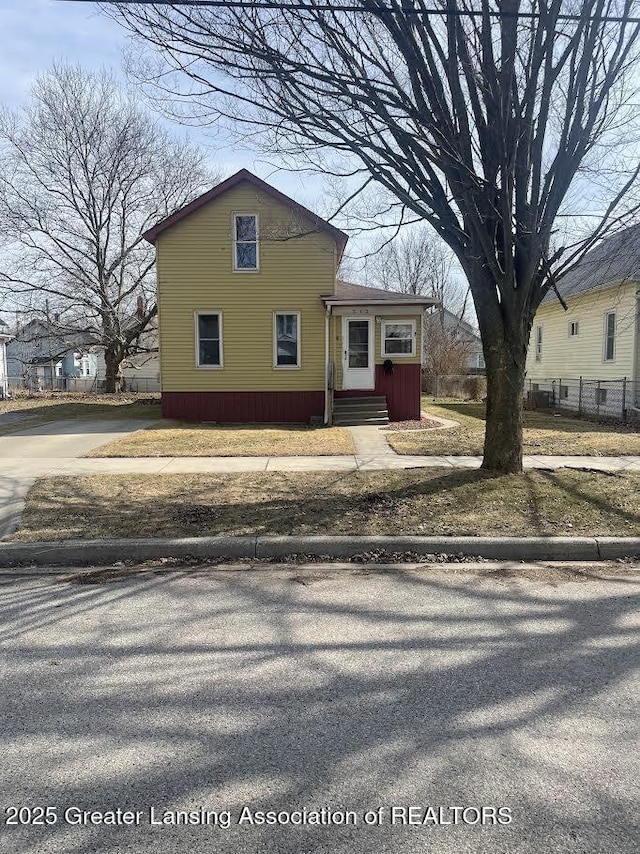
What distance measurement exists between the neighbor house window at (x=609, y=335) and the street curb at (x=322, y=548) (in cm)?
1574

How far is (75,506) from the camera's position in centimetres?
672

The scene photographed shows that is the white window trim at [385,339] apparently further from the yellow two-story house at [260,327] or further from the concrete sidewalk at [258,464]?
the concrete sidewalk at [258,464]

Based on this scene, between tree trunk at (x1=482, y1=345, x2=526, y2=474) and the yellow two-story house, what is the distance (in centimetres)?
865

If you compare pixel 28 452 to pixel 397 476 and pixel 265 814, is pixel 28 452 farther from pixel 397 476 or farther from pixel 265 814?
pixel 265 814

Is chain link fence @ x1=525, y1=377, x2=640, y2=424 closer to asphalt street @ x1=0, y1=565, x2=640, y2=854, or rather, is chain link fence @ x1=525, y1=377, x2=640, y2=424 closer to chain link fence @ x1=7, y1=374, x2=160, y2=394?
asphalt street @ x1=0, y1=565, x2=640, y2=854

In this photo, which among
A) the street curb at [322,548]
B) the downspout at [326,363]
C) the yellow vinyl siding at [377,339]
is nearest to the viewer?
the street curb at [322,548]

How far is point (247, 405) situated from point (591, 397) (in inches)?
485

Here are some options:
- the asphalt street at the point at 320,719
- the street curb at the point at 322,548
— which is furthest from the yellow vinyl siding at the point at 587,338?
the asphalt street at the point at 320,719

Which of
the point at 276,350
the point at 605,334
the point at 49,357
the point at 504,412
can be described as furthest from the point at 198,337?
the point at 49,357

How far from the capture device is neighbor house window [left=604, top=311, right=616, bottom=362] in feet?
62.6

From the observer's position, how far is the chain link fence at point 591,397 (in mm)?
17297

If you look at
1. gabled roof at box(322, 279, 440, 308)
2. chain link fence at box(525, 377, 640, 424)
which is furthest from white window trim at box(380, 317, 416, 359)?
chain link fence at box(525, 377, 640, 424)

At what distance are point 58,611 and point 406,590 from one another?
2.64m

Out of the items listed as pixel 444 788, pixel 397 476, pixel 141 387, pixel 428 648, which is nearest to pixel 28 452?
pixel 397 476
